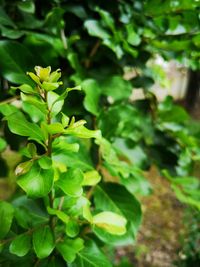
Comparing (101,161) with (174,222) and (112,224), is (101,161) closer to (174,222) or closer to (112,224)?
(112,224)

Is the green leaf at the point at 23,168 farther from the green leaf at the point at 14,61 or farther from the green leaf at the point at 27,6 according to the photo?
the green leaf at the point at 27,6

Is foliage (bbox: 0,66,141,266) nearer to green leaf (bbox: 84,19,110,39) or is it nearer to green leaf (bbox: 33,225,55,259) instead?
green leaf (bbox: 33,225,55,259)

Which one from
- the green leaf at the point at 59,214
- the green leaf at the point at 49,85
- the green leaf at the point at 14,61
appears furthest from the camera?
the green leaf at the point at 14,61

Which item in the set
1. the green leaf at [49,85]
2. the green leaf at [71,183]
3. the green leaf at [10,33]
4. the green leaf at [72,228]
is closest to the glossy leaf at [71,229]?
the green leaf at [72,228]

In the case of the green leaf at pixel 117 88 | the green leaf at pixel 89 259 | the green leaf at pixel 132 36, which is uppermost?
the green leaf at pixel 132 36

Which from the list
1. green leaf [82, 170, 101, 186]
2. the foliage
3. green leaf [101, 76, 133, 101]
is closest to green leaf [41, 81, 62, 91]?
the foliage
